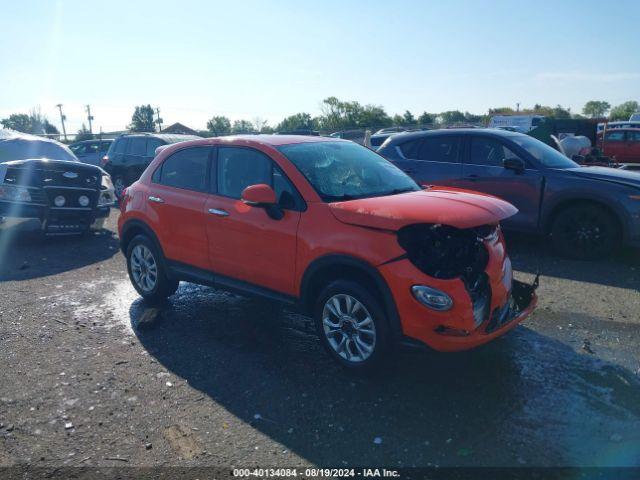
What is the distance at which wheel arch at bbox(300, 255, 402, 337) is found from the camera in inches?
144

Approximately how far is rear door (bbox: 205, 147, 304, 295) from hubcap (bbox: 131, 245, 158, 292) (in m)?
1.10

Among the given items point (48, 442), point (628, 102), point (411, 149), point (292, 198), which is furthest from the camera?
point (628, 102)

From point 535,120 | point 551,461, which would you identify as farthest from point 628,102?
point 551,461

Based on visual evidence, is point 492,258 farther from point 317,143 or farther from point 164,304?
point 164,304

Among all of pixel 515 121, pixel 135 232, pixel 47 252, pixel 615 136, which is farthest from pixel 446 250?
pixel 515 121

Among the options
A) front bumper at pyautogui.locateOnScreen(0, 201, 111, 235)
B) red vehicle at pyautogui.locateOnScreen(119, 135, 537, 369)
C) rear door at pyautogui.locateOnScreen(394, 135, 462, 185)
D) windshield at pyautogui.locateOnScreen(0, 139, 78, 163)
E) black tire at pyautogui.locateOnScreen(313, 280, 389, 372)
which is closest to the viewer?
red vehicle at pyautogui.locateOnScreen(119, 135, 537, 369)

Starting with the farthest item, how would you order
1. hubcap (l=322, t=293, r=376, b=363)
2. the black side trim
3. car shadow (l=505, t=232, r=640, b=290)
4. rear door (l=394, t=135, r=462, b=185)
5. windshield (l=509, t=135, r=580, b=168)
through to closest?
rear door (l=394, t=135, r=462, b=185) → windshield (l=509, t=135, r=580, b=168) → car shadow (l=505, t=232, r=640, b=290) → the black side trim → hubcap (l=322, t=293, r=376, b=363)

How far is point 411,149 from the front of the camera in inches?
339

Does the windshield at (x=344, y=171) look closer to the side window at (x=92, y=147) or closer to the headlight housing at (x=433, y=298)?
the headlight housing at (x=433, y=298)

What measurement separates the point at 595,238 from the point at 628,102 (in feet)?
305

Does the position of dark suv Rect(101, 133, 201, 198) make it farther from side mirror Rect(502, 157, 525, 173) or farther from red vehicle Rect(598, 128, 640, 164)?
Result: red vehicle Rect(598, 128, 640, 164)

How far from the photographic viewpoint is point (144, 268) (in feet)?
19.1

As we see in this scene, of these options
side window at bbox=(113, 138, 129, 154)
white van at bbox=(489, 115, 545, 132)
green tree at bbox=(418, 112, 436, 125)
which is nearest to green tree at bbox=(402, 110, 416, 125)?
green tree at bbox=(418, 112, 436, 125)

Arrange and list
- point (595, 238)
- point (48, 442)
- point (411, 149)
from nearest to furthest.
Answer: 1. point (48, 442)
2. point (595, 238)
3. point (411, 149)
